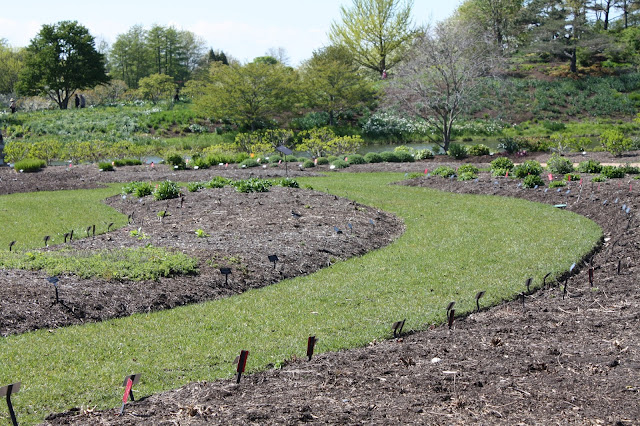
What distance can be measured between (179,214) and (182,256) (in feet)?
12.2

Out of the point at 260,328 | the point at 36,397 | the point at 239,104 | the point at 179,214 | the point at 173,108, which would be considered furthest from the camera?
the point at 173,108

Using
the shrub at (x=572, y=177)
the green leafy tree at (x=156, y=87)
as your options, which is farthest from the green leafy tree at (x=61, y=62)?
the shrub at (x=572, y=177)

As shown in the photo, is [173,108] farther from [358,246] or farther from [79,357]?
[79,357]

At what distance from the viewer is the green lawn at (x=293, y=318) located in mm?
4508

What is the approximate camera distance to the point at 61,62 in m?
50.0

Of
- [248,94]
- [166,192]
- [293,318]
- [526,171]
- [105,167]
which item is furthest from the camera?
[248,94]

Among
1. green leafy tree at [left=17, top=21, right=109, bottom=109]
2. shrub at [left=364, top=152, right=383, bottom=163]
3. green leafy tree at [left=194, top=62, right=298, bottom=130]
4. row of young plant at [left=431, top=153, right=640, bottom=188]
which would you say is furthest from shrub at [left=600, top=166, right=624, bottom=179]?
green leafy tree at [left=17, top=21, right=109, bottom=109]

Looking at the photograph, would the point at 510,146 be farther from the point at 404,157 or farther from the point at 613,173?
the point at 613,173

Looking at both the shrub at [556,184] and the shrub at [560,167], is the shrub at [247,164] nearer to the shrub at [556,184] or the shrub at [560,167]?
the shrub at [560,167]

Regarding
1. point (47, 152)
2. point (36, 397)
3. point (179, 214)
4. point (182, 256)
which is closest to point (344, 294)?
point (182, 256)

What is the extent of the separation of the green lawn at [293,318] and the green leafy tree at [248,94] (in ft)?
96.8

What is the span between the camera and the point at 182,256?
749 cm

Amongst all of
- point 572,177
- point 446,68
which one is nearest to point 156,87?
point 446,68

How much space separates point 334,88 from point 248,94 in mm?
6830
